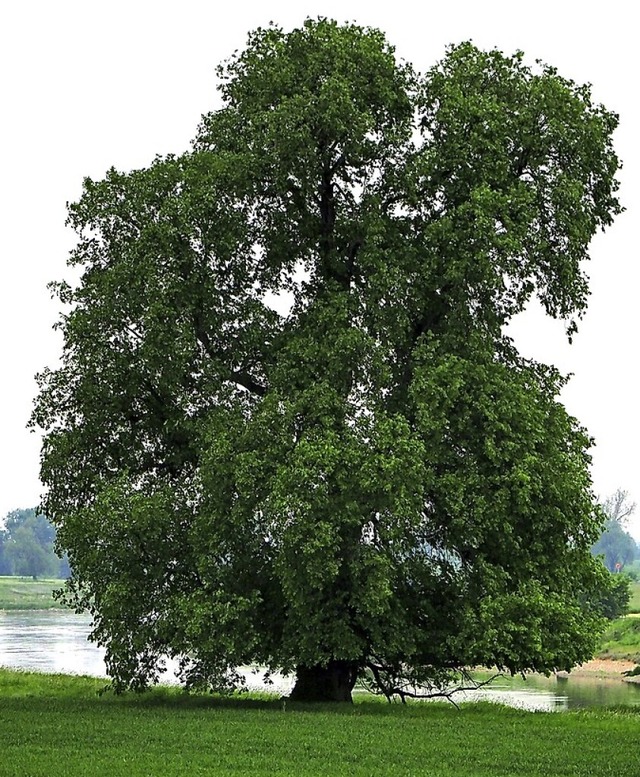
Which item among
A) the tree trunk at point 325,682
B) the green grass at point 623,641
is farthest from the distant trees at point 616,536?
the tree trunk at point 325,682

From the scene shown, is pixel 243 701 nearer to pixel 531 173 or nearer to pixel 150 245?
pixel 150 245

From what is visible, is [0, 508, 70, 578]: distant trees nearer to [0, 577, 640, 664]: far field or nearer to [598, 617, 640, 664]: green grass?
[0, 577, 640, 664]: far field

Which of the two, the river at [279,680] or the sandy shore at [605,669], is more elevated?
the sandy shore at [605,669]

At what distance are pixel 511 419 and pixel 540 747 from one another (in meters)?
7.60

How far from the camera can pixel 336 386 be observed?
2472cm

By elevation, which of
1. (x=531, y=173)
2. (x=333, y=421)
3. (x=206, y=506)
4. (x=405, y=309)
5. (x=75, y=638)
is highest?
(x=531, y=173)

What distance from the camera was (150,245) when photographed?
2527 cm

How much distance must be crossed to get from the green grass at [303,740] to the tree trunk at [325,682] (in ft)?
2.78

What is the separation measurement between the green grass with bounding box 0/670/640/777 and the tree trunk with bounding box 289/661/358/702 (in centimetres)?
85

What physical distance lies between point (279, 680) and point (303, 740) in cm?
2460

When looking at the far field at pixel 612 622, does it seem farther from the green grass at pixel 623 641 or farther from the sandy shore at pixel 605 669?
the sandy shore at pixel 605 669

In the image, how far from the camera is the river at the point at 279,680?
36938mm

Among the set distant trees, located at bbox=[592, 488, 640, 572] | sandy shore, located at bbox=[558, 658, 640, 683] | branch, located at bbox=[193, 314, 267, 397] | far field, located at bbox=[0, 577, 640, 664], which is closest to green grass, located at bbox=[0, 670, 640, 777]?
branch, located at bbox=[193, 314, 267, 397]

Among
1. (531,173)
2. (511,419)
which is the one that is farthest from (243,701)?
(531,173)
